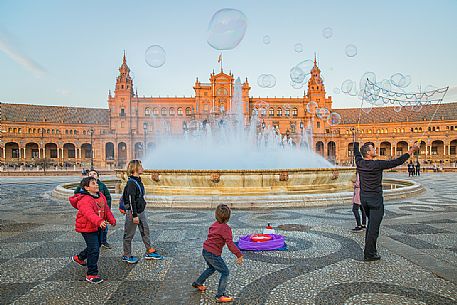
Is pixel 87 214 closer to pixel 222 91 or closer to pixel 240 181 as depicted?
pixel 240 181

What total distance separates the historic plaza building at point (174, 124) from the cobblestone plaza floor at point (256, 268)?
67.0 metres

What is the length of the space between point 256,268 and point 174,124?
80757 millimetres

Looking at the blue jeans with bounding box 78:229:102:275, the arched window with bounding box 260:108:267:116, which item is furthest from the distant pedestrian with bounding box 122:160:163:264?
the arched window with bounding box 260:108:267:116

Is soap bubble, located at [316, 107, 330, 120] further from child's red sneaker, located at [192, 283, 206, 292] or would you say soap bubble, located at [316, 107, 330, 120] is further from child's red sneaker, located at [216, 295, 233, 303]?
child's red sneaker, located at [216, 295, 233, 303]

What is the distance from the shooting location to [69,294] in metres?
3.94

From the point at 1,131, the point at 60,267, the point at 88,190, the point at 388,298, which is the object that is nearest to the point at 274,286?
the point at 388,298

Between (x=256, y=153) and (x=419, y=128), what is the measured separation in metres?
73.0

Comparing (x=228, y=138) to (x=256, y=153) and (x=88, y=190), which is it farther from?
(x=88, y=190)

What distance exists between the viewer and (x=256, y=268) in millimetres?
4816

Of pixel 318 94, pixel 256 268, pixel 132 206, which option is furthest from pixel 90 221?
pixel 318 94

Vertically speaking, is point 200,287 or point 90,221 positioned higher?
point 90,221

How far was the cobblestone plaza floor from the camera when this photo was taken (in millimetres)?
3842

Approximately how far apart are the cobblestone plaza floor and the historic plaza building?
220ft

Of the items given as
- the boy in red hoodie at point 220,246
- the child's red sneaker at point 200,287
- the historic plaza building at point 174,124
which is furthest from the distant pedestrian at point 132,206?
the historic plaza building at point 174,124
